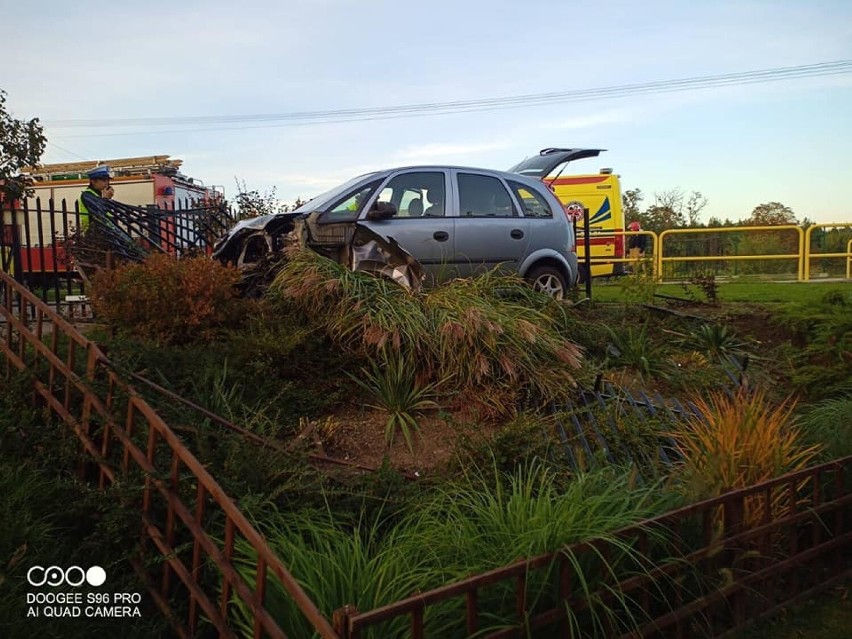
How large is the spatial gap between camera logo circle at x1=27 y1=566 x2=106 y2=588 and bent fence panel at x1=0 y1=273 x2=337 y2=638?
17cm

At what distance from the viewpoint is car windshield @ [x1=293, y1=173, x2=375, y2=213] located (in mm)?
6954

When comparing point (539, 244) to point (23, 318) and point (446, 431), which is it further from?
point (23, 318)

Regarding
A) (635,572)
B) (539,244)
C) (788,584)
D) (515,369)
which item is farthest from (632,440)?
(539,244)

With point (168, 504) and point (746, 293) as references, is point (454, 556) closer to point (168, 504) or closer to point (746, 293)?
point (168, 504)

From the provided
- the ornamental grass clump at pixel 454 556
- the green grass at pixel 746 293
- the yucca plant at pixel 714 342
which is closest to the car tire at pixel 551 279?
the green grass at pixel 746 293

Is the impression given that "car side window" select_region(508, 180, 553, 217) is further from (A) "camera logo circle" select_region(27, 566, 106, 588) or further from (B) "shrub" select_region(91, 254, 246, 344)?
(A) "camera logo circle" select_region(27, 566, 106, 588)

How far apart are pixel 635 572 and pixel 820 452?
178 centimetres

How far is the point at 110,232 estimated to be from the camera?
786cm

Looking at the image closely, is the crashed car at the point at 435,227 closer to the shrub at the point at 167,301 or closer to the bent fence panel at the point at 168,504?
the shrub at the point at 167,301

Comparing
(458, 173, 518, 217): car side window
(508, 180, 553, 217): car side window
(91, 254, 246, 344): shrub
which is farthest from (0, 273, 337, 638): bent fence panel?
(508, 180, 553, 217): car side window

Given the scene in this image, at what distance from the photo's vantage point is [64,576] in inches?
120

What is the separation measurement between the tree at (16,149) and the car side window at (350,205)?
2452mm

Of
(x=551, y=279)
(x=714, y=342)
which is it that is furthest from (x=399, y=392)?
(x=551, y=279)

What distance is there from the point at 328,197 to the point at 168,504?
4.51 metres
